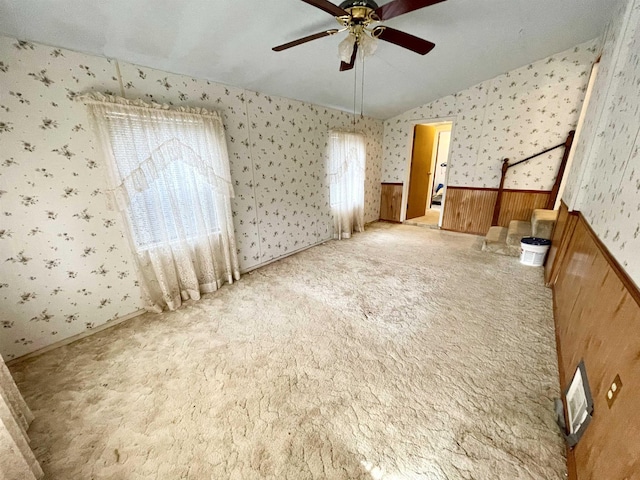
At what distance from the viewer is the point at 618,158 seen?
1479 millimetres

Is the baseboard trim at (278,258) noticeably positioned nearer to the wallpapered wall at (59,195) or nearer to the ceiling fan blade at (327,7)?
the wallpapered wall at (59,195)

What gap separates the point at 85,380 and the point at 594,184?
3.81 m

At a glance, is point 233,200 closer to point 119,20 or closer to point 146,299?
point 146,299

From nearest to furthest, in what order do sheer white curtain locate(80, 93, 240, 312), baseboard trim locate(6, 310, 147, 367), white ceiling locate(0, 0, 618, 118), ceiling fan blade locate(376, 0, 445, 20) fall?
ceiling fan blade locate(376, 0, 445, 20)
white ceiling locate(0, 0, 618, 118)
baseboard trim locate(6, 310, 147, 367)
sheer white curtain locate(80, 93, 240, 312)

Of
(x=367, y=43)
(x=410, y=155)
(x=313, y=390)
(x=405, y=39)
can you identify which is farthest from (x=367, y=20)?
(x=410, y=155)

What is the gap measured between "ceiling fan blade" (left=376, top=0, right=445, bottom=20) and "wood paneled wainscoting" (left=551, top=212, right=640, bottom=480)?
1.58m

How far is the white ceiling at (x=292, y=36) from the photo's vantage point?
60.1 inches

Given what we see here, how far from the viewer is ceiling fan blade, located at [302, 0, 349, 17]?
122 centimetres

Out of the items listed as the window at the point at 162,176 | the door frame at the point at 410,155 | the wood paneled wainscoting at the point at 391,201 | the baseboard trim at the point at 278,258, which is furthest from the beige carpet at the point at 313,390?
the wood paneled wainscoting at the point at 391,201

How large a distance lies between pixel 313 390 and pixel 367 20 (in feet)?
7.36

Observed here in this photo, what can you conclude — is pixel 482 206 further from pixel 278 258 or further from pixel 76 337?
pixel 76 337

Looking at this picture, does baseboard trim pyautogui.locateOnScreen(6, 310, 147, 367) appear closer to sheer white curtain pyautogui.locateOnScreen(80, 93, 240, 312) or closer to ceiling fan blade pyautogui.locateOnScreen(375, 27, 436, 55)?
sheer white curtain pyautogui.locateOnScreen(80, 93, 240, 312)

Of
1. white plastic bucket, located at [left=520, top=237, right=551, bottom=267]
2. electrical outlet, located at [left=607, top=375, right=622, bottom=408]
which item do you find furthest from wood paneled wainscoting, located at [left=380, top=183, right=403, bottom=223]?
electrical outlet, located at [left=607, top=375, right=622, bottom=408]

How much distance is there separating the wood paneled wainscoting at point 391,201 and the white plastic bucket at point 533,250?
7.90ft
